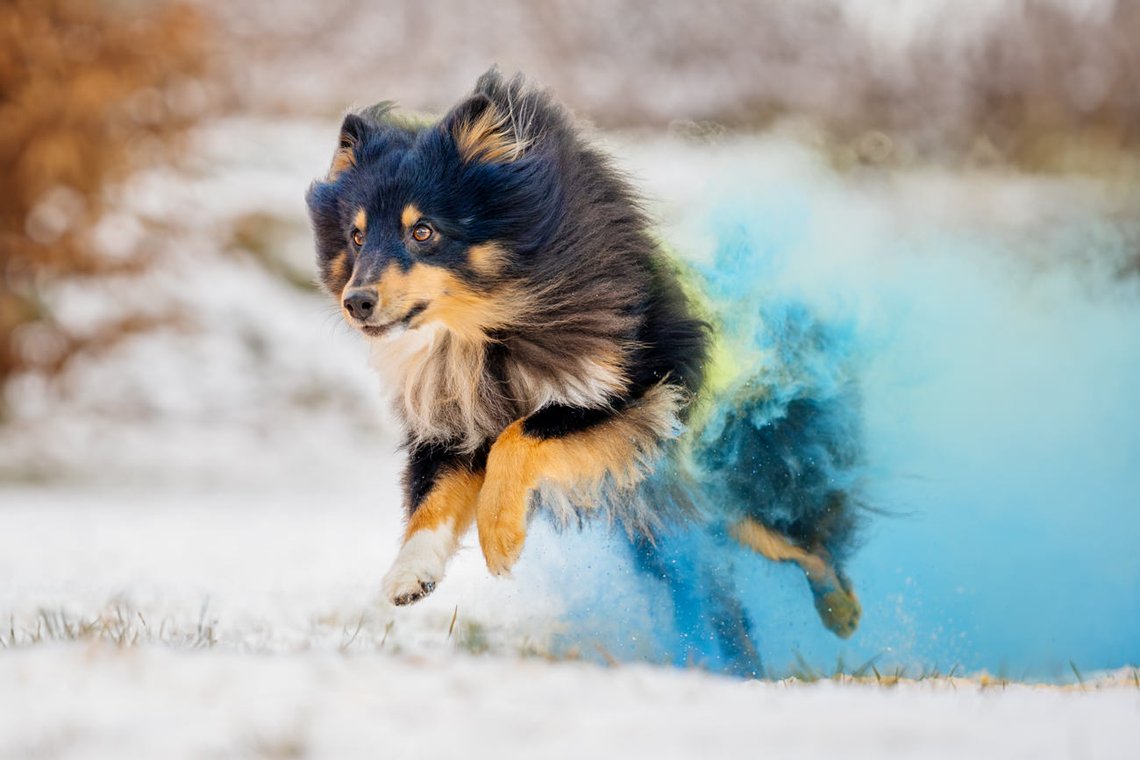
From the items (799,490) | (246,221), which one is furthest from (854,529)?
(246,221)

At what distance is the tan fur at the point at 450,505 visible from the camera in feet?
11.1

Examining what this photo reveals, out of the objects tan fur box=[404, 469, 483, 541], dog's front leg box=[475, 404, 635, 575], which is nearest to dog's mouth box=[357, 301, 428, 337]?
dog's front leg box=[475, 404, 635, 575]

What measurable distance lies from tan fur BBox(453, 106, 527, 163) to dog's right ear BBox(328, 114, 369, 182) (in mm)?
362

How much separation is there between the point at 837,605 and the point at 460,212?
1.90 m

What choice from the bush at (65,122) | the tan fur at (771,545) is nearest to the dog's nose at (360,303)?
the tan fur at (771,545)

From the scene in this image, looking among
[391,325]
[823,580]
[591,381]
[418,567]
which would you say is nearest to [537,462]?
[591,381]

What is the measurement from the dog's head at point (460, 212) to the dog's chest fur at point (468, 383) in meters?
0.13

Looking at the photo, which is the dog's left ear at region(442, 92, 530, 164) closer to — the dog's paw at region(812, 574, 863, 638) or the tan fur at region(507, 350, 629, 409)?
the tan fur at region(507, 350, 629, 409)

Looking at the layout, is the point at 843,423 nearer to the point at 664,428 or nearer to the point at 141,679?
the point at 664,428

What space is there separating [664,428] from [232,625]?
72.3 inches

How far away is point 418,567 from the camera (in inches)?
125

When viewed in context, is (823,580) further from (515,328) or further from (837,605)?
(515,328)

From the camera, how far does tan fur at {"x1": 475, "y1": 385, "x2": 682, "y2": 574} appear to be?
3.17 metres

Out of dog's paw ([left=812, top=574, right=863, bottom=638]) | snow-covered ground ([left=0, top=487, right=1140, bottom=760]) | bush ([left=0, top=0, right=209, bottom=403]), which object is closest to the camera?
snow-covered ground ([left=0, top=487, right=1140, bottom=760])
